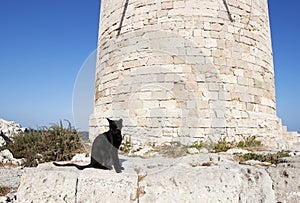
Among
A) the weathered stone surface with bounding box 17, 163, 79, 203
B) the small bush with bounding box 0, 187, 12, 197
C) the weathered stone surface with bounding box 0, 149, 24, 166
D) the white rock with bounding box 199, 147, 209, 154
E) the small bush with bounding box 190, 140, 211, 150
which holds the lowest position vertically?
the small bush with bounding box 0, 187, 12, 197

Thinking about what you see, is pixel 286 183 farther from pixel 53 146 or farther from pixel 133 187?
pixel 53 146

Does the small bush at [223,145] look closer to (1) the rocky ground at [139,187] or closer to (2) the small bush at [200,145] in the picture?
(2) the small bush at [200,145]

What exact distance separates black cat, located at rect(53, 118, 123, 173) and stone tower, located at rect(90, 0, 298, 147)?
2.84m

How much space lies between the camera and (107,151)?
2.64 metres

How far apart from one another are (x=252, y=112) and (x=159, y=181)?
439 centimetres

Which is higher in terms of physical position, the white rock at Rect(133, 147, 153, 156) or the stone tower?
the stone tower

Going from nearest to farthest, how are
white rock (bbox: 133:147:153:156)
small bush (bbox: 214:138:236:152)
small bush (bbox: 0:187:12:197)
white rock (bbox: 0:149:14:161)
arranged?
small bush (bbox: 0:187:12:197)
white rock (bbox: 133:147:153:156)
small bush (bbox: 214:138:236:152)
white rock (bbox: 0:149:14:161)

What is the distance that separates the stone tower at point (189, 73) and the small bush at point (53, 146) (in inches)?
39.7

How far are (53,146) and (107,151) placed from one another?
3.36 m

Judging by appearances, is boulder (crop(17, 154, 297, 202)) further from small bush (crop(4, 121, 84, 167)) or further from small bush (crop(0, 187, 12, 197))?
small bush (crop(4, 121, 84, 167))

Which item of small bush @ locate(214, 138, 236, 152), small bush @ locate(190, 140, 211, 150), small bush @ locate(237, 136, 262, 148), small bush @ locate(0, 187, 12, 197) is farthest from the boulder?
small bush @ locate(237, 136, 262, 148)

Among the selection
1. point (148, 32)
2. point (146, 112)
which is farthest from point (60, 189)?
point (148, 32)

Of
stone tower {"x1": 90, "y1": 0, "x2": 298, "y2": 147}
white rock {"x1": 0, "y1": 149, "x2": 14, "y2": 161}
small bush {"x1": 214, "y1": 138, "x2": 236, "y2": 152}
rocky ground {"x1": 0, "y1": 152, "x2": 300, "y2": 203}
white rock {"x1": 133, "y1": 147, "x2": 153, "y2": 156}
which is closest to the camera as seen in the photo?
rocky ground {"x1": 0, "y1": 152, "x2": 300, "y2": 203}

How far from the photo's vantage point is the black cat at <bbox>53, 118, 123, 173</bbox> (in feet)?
8.57
